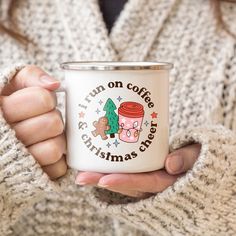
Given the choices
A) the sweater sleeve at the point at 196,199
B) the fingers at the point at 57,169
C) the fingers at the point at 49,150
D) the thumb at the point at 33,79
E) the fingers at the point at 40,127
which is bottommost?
the sweater sleeve at the point at 196,199

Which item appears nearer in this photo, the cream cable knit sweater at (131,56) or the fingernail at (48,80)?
the fingernail at (48,80)

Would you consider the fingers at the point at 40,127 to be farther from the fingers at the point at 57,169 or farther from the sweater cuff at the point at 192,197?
the sweater cuff at the point at 192,197

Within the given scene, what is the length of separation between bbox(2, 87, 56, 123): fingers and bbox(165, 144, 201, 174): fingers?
17 cm

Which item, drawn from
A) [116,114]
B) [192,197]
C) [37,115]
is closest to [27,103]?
[37,115]

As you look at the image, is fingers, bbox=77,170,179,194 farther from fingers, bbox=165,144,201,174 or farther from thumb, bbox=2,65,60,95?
thumb, bbox=2,65,60,95

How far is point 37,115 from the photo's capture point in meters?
0.81

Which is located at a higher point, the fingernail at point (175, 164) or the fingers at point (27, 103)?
the fingers at point (27, 103)

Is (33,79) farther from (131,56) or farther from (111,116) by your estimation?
(131,56)

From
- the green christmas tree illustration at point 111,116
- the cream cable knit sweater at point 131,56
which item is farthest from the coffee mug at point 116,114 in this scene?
the cream cable knit sweater at point 131,56

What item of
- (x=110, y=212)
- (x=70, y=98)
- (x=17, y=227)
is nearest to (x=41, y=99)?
(x=70, y=98)

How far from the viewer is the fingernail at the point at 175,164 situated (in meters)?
0.82

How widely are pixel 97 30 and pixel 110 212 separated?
0.30 meters

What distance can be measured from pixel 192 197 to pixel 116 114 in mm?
185

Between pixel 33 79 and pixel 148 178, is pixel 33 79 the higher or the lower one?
the higher one
